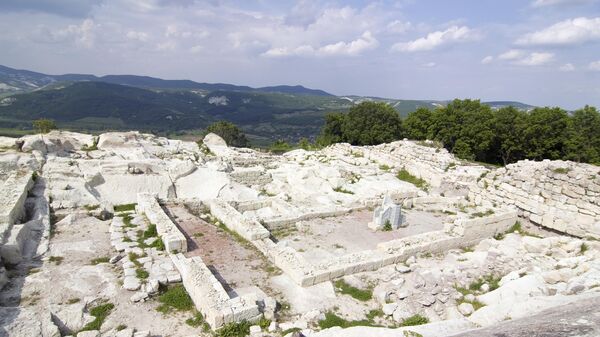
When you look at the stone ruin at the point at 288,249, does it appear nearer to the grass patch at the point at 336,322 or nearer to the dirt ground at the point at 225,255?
the dirt ground at the point at 225,255

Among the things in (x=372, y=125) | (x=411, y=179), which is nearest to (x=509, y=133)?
(x=372, y=125)

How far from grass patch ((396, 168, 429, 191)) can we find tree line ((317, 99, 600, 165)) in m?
17.6

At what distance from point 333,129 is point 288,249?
39.7m

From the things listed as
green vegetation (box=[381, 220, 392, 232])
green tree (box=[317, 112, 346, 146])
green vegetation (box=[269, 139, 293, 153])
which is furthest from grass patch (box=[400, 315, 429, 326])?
green tree (box=[317, 112, 346, 146])

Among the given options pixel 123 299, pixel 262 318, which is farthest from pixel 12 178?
pixel 262 318

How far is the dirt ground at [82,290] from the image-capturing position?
24.5ft

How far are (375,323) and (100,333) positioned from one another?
5.78 meters

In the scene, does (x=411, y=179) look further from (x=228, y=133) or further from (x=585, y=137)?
(x=228, y=133)

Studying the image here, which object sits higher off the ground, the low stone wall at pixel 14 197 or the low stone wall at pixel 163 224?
the low stone wall at pixel 14 197

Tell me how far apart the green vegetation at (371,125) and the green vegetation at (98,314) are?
38.4m

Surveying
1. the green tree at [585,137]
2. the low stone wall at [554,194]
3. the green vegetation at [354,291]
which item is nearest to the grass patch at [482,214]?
the low stone wall at [554,194]

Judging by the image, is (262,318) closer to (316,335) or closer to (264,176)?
(316,335)

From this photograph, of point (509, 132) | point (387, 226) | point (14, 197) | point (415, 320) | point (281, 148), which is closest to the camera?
point (415, 320)

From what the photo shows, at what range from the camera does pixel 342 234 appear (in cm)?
1295
